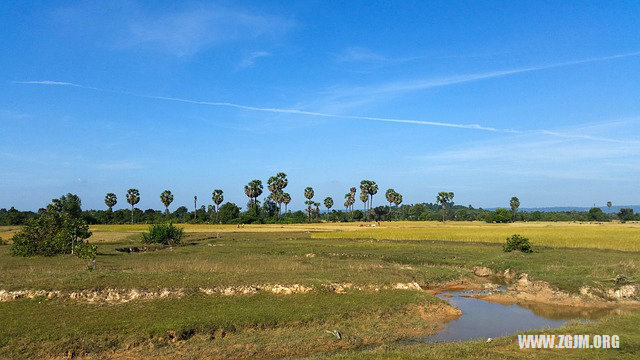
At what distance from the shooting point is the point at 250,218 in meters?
151

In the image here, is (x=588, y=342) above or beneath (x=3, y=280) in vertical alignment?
beneath

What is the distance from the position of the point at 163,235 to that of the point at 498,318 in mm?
54921

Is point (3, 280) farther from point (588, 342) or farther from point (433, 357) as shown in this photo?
point (588, 342)

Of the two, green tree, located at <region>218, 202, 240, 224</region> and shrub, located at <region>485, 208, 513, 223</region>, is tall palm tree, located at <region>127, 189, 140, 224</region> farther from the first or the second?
shrub, located at <region>485, 208, 513, 223</region>

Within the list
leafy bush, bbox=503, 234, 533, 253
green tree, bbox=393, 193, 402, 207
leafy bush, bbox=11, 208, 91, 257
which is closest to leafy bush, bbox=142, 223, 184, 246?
leafy bush, bbox=11, 208, 91, 257

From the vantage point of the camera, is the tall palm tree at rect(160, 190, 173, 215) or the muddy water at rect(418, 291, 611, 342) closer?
the muddy water at rect(418, 291, 611, 342)

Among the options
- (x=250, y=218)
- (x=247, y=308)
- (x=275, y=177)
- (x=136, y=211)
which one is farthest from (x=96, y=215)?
(x=247, y=308)

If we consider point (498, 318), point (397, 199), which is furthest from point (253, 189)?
point (498, 318)

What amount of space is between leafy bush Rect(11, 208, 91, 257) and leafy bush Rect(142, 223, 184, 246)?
14506mm

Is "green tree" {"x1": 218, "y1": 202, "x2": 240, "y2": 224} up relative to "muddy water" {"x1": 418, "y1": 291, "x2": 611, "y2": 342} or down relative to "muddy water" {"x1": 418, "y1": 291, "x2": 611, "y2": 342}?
up

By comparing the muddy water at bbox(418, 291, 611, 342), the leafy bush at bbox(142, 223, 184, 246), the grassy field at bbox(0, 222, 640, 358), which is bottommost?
the muddy water at bbox(418, 291, 611, 342)

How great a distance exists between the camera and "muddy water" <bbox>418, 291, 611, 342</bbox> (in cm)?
2458

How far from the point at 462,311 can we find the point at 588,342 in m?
11.2

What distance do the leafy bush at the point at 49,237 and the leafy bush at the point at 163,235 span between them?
1451 centimetres
